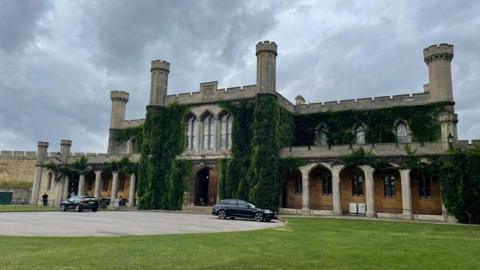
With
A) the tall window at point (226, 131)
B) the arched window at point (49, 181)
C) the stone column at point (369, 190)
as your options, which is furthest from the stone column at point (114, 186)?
the stone column at point (369, 190)

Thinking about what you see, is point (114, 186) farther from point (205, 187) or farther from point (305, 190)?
point (305, 190)

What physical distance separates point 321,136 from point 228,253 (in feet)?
94.9

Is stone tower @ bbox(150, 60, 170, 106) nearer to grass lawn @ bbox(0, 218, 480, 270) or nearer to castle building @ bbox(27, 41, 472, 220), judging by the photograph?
castle building @ bbox(27, 41, 472, 220)

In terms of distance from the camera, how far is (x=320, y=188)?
33.1 meters

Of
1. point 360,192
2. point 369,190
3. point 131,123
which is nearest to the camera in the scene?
point 369,190

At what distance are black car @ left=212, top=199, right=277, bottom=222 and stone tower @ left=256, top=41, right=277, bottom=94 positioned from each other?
1299 centimetres

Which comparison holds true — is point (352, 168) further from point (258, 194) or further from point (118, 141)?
point (118, 141)

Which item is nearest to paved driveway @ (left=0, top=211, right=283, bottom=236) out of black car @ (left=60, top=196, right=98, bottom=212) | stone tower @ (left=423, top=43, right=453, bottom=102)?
black car @ (left=60, top=196, right=98, bottom=212)

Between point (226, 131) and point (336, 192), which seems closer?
point (336, 192)

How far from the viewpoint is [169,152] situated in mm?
37188

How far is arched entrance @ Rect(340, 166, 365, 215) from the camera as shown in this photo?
31.6 m

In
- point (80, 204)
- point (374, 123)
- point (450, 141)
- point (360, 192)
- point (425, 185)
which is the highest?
point (374, 123)

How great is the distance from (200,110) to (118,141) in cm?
1591

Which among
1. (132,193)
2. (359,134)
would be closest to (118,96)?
(132,193)
